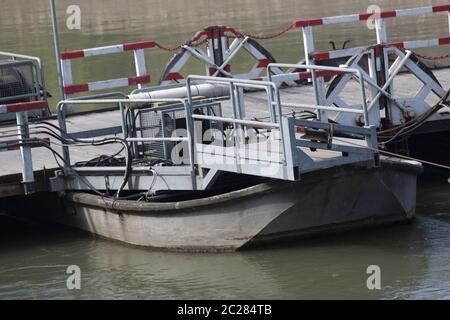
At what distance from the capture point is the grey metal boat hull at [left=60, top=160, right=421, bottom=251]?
12336mm

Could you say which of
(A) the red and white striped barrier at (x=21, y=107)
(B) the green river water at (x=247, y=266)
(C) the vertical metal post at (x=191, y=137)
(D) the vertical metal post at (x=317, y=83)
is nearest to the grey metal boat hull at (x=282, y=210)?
(B) the green river water at (x=247, y=266)

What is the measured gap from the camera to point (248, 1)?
46500mm

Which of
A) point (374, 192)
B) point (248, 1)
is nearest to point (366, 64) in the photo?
point (374, 192)

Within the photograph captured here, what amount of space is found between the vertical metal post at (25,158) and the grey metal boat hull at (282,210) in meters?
1.05

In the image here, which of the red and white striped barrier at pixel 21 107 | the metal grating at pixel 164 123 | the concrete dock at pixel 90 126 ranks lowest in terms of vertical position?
the concrete dock at pixel 90 126

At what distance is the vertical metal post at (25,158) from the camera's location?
13414 millimetres

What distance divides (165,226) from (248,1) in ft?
112

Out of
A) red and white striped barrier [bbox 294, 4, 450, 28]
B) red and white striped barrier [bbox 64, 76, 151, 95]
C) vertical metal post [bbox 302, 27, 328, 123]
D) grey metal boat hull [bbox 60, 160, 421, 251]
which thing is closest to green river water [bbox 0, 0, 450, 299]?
grey metal boat hull [bbox 60, 160, 421, 251]

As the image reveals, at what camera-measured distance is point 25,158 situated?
13477 millimetres

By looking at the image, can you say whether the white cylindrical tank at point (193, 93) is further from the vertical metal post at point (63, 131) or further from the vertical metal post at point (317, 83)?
the vertical metal post at point (317, 83)

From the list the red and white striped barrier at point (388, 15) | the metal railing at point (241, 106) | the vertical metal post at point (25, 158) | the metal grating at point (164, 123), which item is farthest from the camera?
the red and white striped barrier at point (388, 15)

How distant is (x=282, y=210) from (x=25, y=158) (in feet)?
9.81

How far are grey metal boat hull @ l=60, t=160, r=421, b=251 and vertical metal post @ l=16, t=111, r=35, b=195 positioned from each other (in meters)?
1.05
